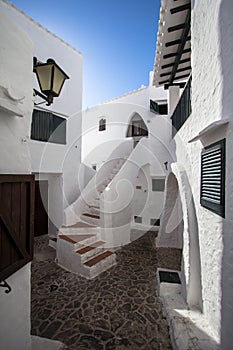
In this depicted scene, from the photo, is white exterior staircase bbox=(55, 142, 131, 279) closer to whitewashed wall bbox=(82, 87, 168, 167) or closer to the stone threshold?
the stone threshold

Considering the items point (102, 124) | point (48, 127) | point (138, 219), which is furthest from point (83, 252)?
point (102, 124)

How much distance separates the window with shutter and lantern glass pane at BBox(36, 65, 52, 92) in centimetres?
260

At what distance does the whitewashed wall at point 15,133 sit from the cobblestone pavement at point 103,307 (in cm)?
129

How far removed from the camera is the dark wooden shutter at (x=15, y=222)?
211 centimetres

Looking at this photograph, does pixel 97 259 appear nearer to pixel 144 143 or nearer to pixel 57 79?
pixel 57 79

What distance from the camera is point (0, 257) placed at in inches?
81.2

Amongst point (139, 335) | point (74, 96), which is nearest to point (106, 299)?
point (139, 335)

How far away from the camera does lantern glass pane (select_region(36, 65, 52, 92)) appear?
287 centimetres

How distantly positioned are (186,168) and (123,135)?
9.74 meters

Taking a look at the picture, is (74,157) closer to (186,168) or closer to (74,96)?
(74,96)

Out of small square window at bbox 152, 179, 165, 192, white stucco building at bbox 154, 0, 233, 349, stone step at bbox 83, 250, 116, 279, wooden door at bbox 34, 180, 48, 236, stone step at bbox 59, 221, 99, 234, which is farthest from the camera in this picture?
small square window at bbox 152, 179, 165, 192

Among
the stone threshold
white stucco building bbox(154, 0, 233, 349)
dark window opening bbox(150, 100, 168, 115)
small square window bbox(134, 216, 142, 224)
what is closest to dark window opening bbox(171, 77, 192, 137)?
white stucco building bbox(154, 0, 233, 349)

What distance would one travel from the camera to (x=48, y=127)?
25.1 ft

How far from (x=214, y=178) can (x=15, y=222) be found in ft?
8.30
